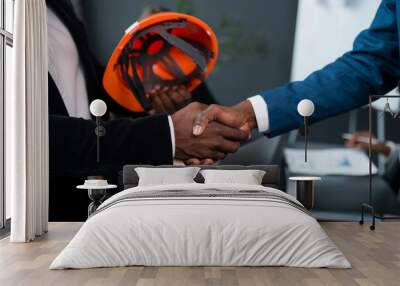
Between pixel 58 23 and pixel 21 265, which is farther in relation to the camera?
pixel 58 23

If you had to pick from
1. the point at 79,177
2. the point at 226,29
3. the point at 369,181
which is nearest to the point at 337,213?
the point at 369,181

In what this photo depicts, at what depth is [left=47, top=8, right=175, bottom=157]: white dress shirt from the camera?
23.4ft

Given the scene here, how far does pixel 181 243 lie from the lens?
4.36m

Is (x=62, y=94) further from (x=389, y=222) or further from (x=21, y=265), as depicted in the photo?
(x=389, y=222)

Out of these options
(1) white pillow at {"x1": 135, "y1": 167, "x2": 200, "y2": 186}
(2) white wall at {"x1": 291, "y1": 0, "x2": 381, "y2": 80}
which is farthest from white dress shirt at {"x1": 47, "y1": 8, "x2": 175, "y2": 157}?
(2) white wall at {"x1": 291, "y1": 0, "x2": 381, "y2": 80}

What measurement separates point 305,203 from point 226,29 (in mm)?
2253

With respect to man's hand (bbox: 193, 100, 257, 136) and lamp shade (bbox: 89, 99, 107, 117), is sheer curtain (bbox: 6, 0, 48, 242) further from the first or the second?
man's hand (bbox: 193, 100, 257, 136)

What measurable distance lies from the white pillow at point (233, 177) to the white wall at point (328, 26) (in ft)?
4.72

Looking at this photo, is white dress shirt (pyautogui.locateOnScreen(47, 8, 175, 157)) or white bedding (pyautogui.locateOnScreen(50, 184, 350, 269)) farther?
white dress shirt (pyautogui.locateOnScreen(47, 8, 175, 157))

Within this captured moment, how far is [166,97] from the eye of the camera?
7.23 meters

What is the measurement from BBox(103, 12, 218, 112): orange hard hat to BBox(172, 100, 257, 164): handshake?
14.3 inches

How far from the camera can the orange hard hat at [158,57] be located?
7.16 meters

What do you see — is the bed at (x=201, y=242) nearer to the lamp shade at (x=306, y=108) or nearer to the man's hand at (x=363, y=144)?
the lamp shade at (x=306, y=108)

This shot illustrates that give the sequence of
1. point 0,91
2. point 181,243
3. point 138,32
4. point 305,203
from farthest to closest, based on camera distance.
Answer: point 138,32
point 305,203
point 0,91
point 181,243
